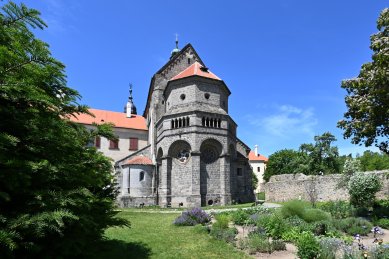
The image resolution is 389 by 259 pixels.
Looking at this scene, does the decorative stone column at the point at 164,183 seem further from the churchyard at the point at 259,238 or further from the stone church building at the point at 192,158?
the churchyard at the point at 259,238

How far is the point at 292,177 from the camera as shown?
3572 centimetres

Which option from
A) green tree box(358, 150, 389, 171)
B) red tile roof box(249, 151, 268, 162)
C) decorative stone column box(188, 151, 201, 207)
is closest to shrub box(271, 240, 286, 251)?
decorative stone column box(188, 151, 201, 207)

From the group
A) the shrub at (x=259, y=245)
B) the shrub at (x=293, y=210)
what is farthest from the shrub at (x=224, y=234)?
the shrub at (x=293, y=210)

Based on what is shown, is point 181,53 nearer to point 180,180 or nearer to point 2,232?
point 180,180

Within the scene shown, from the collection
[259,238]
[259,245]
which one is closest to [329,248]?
[259,245]

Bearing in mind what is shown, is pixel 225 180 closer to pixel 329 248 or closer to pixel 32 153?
pixel 329 248

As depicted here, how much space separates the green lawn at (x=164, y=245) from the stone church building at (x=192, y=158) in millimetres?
17187

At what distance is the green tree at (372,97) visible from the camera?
11539 mm

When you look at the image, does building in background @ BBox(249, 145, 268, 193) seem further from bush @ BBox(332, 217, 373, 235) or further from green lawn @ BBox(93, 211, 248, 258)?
green lawn @ BBox(93, 211, 248, 258)

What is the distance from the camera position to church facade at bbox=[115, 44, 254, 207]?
3138cm

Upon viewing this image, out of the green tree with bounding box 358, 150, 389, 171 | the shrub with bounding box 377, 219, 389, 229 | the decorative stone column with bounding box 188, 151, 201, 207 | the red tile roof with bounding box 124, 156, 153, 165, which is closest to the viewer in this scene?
the shrub with bounding box 377, 219, 389, 229

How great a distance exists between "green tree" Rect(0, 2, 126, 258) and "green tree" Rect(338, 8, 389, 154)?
1058 cm

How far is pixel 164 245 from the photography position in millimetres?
11023

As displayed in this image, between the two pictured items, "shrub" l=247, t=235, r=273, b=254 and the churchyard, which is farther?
"shrub" l=247, t=235, r=273, b=254
